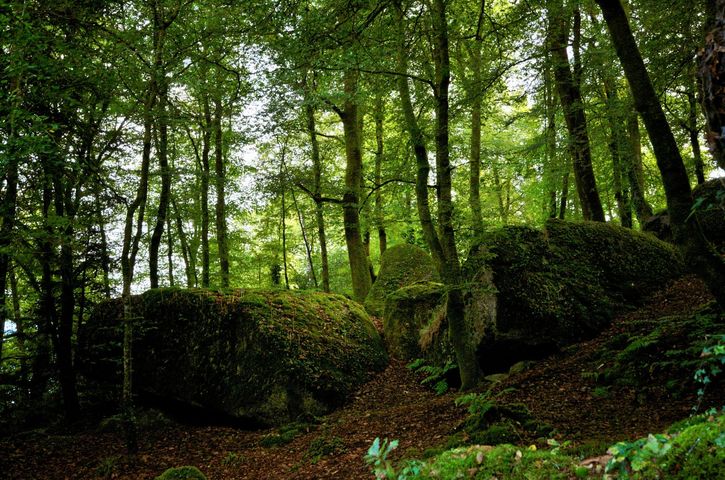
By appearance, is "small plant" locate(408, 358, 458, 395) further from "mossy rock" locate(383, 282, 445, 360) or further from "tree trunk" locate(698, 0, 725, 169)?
"tree trunk" locate(698, 0, 725, 169)

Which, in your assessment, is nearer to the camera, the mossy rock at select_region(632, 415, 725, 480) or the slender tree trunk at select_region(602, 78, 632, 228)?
the mossy rock at select_region(632, 415, 725, 480)

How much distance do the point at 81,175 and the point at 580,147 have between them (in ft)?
31.3

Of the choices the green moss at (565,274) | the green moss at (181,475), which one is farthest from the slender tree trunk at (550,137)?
the green moss at (181,475)

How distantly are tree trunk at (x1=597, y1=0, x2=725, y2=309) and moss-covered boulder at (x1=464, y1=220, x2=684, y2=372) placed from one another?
2.49 m

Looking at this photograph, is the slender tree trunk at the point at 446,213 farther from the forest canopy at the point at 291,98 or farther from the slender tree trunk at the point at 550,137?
the slender tree trunk at the point at 550,137

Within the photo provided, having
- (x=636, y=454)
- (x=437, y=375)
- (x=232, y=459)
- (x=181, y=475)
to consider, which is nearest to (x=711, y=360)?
(x=636, y=454)

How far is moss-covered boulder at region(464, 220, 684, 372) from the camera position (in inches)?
291

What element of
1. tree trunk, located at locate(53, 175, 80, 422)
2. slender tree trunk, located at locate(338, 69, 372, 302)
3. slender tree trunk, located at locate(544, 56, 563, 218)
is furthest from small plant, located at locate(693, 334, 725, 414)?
slender tree trunk, located at locate(338, 69, 372, 302)

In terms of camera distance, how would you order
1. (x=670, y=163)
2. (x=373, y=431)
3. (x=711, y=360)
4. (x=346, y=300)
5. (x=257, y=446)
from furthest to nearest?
(x=346, y=300) < (x=257, y=446) < (x=373, y=431) < (x=670, y=163) < (x=711, y=360)

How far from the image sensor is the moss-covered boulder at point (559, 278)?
7.39 metres

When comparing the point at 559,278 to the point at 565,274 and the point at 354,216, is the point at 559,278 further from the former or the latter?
the point at 354,216

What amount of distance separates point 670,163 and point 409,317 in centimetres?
703

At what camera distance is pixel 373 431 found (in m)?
6.21

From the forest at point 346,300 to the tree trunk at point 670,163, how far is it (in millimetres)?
24
